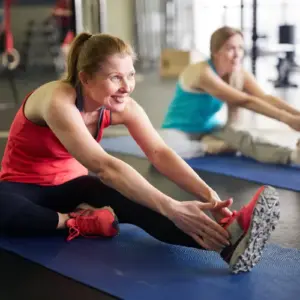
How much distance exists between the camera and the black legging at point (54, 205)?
6.07 ft

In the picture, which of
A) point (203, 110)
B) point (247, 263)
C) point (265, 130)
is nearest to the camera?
point (247, 263)

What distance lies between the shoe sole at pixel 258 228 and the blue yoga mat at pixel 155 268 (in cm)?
7

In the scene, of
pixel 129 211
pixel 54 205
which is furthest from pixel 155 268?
pixel 54 205

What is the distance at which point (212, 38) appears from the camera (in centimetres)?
312

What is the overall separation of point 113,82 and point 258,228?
0.62m

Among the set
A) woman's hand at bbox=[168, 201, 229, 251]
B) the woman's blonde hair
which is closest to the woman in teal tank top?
the woman's blonde hair

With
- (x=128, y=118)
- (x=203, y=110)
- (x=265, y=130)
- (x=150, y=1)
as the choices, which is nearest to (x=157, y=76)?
(x=150, y=1)

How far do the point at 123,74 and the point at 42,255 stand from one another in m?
0.64

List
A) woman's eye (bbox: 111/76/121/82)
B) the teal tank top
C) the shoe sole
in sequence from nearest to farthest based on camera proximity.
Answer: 1. the shoe sole
2. woman's eye (bbox: 111/76/121/82)
3. the teal tank top

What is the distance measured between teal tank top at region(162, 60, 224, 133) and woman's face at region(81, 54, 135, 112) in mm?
1550

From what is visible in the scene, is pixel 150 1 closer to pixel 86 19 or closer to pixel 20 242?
pixel 86 19

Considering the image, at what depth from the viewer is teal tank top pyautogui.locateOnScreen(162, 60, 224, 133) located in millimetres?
3336

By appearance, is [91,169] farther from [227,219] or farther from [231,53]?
[231,53]

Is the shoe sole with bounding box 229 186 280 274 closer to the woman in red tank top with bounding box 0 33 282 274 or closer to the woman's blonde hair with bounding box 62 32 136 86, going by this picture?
the woman in red tank top with bounding box 0 33 282 274
